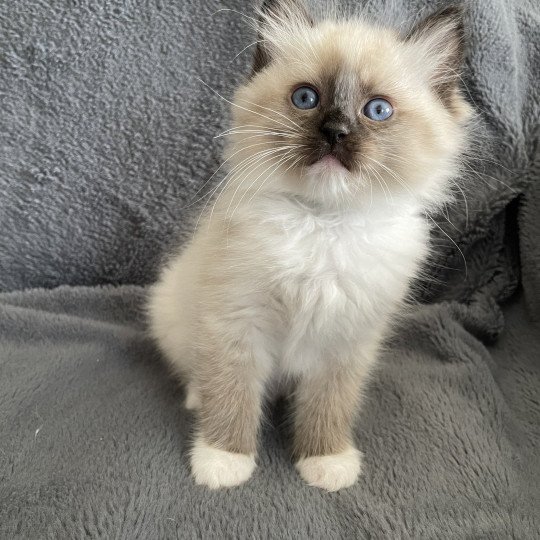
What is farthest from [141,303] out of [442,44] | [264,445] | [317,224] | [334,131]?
[442,44]

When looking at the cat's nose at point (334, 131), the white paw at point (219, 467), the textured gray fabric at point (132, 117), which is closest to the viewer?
the cat's nose at point (334, 131)

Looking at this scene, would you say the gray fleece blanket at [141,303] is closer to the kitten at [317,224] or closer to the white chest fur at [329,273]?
the kitten at [317,224]

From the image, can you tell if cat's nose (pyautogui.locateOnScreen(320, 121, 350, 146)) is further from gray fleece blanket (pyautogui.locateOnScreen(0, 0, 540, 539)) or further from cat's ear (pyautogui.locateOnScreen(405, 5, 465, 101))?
gray fleece blanket (pyautogui.locateOnScreen(0, 0, 540, 539))

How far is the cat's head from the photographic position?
34.0 inches

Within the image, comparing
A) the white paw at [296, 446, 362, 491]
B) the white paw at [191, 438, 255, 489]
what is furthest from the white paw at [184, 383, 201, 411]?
the white paw at [296, 446, 362, 491]

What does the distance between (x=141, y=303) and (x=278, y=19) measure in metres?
0.78

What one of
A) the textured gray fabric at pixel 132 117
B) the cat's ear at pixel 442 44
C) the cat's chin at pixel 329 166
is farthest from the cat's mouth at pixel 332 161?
the textured gray fabric at pixel 132 117

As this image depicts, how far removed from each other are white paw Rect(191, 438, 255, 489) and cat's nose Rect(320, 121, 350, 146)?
548 mm

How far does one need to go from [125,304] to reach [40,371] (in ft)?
1.07

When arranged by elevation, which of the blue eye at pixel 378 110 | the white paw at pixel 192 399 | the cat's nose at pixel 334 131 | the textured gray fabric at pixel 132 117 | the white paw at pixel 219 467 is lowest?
the white paw at pixel 192 399

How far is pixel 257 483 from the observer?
96 cm

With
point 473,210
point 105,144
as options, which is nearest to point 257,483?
point 473,210

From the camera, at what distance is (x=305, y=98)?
35.8 inches

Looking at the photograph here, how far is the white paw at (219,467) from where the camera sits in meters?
0.95
